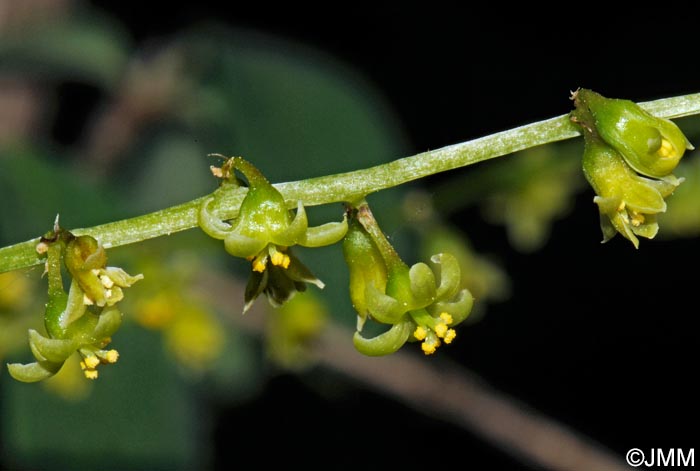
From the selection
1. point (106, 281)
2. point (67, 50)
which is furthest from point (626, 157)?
point (67, 50)

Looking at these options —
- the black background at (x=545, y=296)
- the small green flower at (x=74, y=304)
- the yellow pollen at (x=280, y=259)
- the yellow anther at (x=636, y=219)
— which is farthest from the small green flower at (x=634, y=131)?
the black background at (x=545, y=296)

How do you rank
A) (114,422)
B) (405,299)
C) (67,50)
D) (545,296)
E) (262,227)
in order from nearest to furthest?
(262,227) → (405,299) → (114,422) → (67,50) → (545,296)

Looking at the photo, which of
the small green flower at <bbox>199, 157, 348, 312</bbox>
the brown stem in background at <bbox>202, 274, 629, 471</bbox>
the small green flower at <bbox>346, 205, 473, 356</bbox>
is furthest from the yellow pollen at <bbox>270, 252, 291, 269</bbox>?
the brown stem in background at <bbox>202, 274, 629, 471</bbox>

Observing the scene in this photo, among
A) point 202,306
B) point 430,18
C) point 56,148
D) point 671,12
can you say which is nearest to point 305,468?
point 202,306

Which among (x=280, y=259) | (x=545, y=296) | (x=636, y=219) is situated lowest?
(x=280, y=259)

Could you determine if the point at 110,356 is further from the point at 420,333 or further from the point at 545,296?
the point at 545,296
